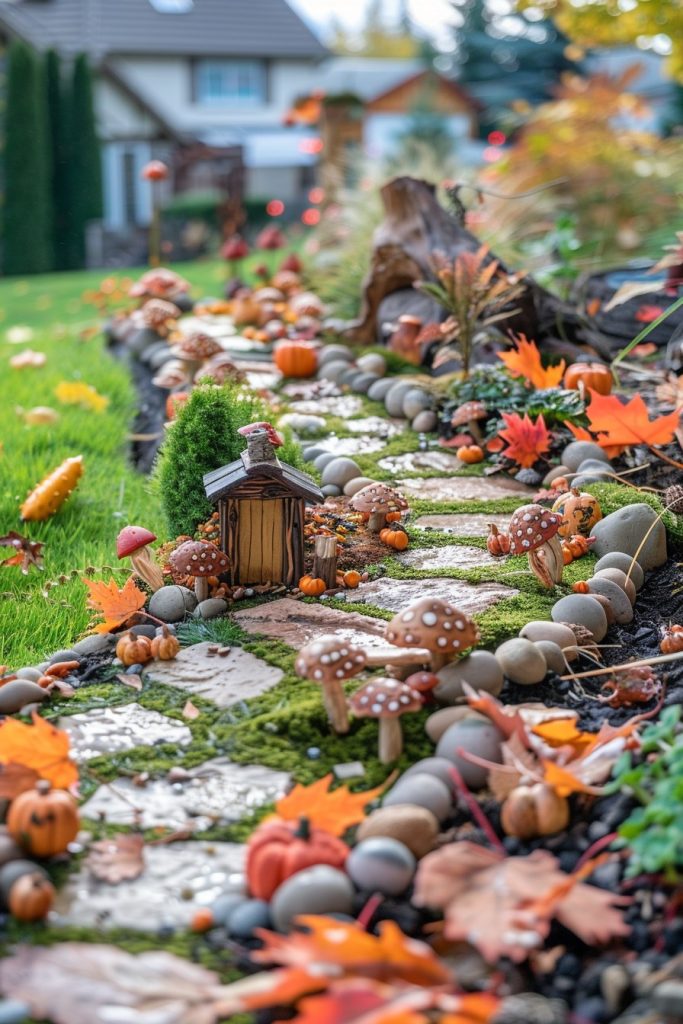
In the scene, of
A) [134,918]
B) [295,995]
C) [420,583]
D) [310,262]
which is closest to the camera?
[295,995]

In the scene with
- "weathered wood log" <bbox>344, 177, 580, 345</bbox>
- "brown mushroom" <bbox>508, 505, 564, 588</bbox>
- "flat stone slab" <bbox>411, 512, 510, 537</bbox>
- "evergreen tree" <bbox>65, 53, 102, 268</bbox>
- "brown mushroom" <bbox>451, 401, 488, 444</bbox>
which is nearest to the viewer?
"brown mushroom" <bbox>508, 505, 564, 588</bbox>

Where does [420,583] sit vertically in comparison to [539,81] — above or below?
below

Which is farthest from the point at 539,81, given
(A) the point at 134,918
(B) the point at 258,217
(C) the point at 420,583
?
(A) the point at 134,918

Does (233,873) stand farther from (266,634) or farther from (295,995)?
(266,634)

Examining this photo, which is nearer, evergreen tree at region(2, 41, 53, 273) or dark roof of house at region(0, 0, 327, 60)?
evergreen tree at region(2, 41, 53, 273)

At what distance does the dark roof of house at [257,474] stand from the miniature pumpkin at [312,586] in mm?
274

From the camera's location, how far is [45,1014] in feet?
6.51

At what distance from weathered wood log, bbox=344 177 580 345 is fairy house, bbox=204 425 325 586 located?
3.09 m

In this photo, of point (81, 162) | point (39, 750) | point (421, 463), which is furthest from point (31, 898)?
point (81, 162)

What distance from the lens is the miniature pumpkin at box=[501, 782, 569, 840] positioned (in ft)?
7.88

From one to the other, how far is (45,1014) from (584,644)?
6.11 feet

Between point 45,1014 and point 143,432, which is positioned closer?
point 45,1014

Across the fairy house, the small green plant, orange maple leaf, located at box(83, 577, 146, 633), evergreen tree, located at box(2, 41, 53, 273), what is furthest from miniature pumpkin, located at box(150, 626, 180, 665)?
evergreen tree, located at box(2, 41, 53, 273)

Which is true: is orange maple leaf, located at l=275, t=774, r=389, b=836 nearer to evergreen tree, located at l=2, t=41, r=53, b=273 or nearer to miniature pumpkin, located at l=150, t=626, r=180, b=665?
miniature pumpkin, located at l=150, t=626, r=180, b=665
